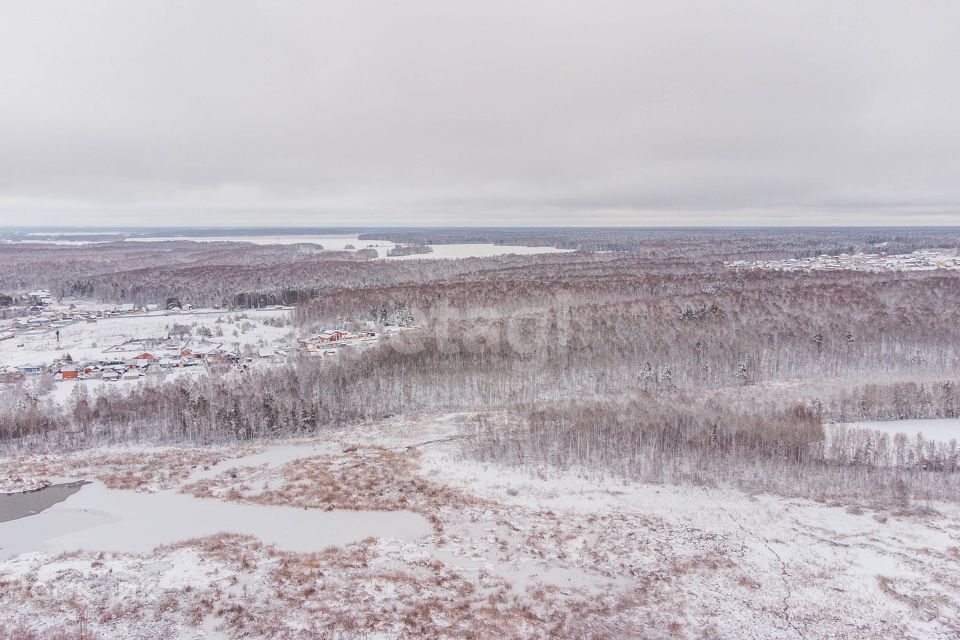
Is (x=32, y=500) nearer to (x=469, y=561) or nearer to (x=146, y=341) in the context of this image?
(x=469, y=561)

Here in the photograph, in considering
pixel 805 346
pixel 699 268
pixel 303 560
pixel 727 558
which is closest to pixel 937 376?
pixel 805 346

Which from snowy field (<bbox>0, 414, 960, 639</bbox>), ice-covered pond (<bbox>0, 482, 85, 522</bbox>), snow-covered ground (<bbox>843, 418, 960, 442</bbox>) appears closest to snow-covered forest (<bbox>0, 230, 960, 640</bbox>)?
snowy field (<bbox>0, 414, 960, 639</bbox>)

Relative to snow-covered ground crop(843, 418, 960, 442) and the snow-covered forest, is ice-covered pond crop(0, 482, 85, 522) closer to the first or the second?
the snow-covered forest

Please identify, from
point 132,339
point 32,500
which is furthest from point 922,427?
point 132,339

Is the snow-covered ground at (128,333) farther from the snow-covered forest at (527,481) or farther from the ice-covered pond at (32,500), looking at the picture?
the ice-covered pond at (32,500)

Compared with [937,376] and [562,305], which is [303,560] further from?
[562,305]

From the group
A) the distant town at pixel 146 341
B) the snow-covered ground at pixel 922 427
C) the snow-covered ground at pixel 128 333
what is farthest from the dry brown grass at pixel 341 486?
the snow-covered ground at pixel 128 333
